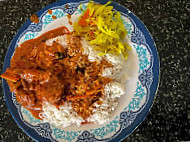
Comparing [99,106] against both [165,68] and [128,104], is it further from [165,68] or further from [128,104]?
[165,68]

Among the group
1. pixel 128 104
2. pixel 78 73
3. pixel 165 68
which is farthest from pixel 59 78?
pixel 165 68

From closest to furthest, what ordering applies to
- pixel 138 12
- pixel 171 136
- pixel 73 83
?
pixel 73 83
pixel 171 136
pixel 138 12

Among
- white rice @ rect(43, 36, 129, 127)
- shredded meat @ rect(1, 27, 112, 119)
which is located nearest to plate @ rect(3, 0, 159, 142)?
white rice @ rect(43, 36, 129, 127)

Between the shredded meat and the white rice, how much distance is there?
0.18ft

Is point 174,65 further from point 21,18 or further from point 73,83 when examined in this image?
point 21,18

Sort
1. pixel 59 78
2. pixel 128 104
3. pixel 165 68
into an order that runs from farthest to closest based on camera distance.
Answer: pixel 165 68, pixel 128 104, pixel 59 78

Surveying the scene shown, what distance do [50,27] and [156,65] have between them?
4.54 ft

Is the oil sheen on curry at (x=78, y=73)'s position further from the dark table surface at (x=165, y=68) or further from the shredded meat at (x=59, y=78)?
the dark table surface at (x=165, y=68)

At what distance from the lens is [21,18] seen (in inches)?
110

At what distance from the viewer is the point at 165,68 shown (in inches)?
99.1

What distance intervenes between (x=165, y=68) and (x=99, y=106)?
992mm

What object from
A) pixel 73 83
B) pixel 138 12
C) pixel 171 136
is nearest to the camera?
pixel 73 83

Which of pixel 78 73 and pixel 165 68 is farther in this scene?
pixel 165 68

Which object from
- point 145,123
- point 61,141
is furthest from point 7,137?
point 145,123
